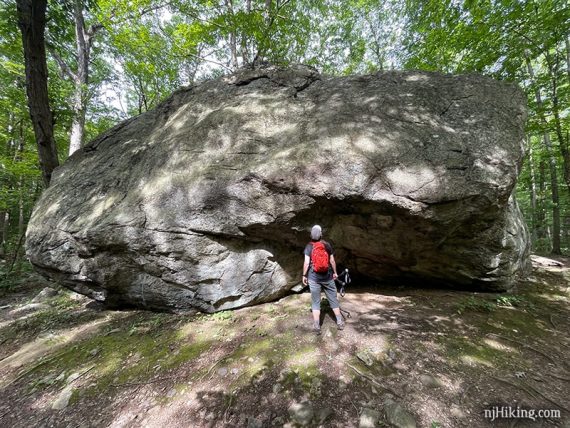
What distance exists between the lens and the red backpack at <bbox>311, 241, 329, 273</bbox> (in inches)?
181

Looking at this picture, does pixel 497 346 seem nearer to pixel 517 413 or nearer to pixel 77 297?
pixel 517 413

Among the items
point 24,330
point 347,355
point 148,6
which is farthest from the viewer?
point 148,6

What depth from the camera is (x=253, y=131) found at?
5.95 meters

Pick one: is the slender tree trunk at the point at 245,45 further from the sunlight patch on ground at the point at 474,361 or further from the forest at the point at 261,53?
the sunlight patch on ground at the point at 474,361

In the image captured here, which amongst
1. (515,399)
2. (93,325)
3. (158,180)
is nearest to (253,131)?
(158,180)

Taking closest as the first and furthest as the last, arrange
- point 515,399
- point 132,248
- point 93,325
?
point 515,399
point 132,248
point 93,325

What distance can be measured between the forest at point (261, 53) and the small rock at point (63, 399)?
22.8ft

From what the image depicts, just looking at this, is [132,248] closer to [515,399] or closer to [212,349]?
[212,349]

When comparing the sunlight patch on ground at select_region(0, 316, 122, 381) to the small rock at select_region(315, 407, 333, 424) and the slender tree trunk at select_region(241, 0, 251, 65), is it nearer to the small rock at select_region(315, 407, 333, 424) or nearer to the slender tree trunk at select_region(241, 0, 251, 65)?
the small rock at select_region(315, 407, 333, 424)

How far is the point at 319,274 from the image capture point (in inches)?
185

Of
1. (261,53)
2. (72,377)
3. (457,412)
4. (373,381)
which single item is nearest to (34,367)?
(72,377)

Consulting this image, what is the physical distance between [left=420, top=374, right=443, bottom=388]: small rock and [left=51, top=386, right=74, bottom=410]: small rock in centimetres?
516

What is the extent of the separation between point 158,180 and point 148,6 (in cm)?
1274

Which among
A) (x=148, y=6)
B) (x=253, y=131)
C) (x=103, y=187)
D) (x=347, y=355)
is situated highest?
(x=148, y=6)
